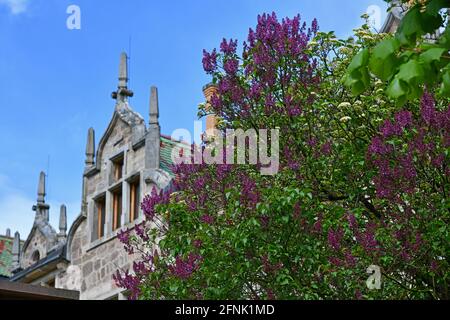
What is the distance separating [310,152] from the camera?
493 inches

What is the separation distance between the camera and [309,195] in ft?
37.8

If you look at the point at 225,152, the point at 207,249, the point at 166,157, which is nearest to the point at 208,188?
the point at 225,152

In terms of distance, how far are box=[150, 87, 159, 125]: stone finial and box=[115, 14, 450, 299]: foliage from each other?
9030 millimetres

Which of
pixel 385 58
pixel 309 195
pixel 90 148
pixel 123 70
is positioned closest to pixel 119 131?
pixel 90 148

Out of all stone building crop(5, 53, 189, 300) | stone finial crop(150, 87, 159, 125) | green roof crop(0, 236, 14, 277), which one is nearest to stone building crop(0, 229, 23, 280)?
green roof crop(0, 236, 14, 277)

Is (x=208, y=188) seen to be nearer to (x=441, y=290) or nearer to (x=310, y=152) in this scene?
(x=310, y=152)

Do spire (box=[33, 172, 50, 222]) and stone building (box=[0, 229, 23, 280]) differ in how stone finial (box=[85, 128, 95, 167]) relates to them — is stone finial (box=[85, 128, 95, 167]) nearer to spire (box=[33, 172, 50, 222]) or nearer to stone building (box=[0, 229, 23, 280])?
spire (box=[33, 172, 50, 222])

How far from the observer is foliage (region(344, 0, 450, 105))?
17.4 feet

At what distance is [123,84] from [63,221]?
4418 mm

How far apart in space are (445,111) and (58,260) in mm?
14987

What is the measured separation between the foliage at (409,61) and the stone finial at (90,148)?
20070mm

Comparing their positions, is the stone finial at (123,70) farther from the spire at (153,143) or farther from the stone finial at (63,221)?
the stone finial at (63,221)

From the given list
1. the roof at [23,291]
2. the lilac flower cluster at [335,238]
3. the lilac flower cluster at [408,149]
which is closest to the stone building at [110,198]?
the lilac flower cluster at [408,149]

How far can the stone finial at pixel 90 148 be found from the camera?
2547 centimetres
